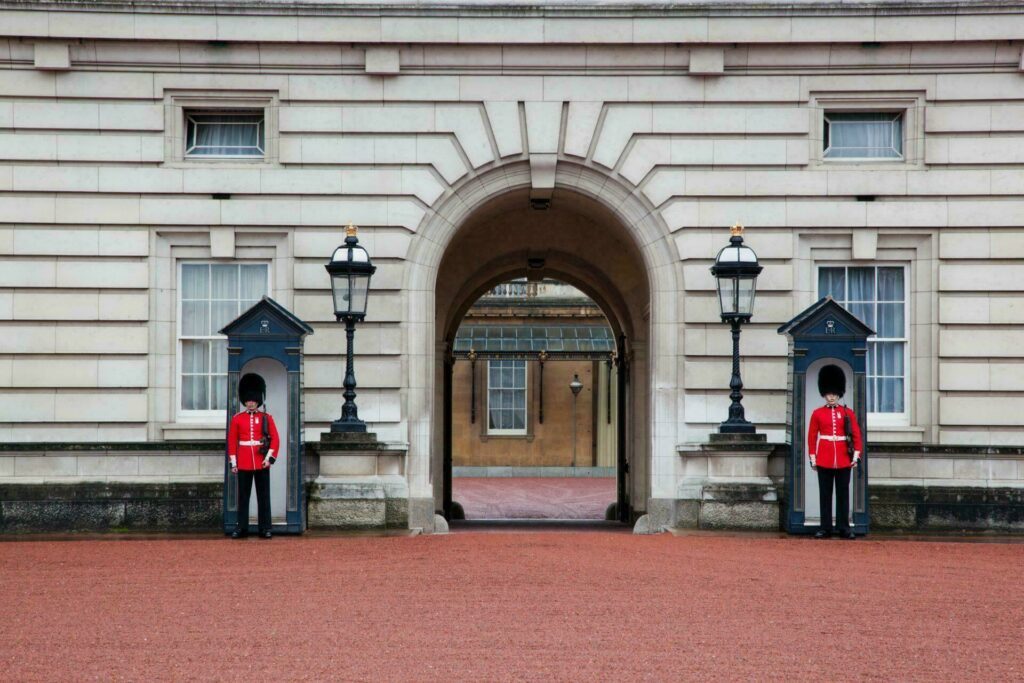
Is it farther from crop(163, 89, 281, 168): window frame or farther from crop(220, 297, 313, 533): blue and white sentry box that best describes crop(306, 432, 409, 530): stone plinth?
crop(163, 89, 281, 168): window frame

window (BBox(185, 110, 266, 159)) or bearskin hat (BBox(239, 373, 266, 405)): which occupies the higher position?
window (BBox(185, 110, 266, 159))

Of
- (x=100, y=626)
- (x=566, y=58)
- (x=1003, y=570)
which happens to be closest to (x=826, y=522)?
(x=1003, y=570)

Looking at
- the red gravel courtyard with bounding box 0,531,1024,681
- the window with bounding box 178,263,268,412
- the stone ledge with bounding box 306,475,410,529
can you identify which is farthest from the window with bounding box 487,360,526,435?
the red gravel courtyard with bounding box 0,531,1024,681

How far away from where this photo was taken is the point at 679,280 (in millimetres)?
16531

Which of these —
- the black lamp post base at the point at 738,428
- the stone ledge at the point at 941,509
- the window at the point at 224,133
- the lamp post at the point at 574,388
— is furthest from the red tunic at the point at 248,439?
the lamp post at the point at 574,388

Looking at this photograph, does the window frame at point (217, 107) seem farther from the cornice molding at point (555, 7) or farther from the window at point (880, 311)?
the window at point (880, 311)

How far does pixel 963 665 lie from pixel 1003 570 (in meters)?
4.39

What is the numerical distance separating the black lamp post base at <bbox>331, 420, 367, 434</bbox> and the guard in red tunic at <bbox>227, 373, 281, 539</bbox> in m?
0.62

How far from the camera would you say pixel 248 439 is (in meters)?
14.7

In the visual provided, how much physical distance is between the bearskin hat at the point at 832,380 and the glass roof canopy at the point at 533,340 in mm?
22869

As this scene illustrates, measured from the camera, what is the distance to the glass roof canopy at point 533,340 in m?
38.8

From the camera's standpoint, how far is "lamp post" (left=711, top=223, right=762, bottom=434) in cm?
1542

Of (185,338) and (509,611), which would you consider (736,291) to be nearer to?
(185,338)

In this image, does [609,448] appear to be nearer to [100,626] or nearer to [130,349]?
[130,349]
